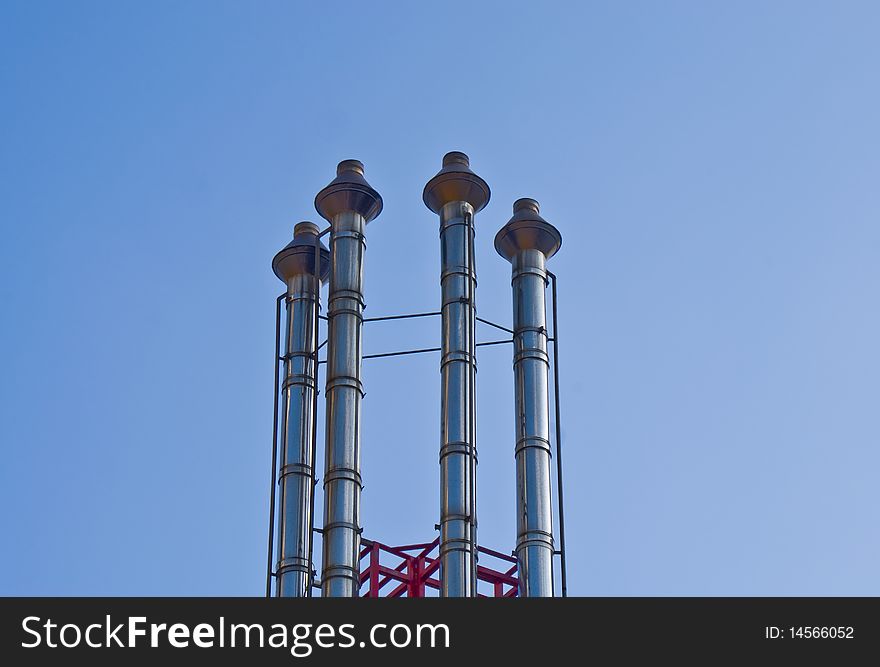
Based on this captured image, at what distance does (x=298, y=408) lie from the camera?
116 feet

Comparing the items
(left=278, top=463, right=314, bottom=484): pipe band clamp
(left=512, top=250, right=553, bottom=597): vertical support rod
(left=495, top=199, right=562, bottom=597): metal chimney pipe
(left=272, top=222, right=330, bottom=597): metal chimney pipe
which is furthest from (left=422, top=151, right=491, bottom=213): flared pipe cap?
(left=278, top=463, right=314, bottom=484): pipe band clamp

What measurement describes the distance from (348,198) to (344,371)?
11.9ft

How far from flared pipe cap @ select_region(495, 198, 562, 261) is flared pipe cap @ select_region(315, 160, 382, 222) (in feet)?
8.01

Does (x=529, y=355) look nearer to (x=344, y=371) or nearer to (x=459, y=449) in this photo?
(x=459, y=449)

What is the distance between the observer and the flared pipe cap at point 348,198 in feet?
118

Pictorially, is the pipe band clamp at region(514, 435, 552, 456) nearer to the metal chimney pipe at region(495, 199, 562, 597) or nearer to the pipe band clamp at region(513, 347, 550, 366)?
the metal chimney pipe at region(495, 199, 562, 597)

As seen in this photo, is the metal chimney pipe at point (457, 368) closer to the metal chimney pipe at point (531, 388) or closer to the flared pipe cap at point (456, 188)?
the flared pipe cap at point (456, 188)

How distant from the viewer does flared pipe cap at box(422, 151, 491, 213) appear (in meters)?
36.0
